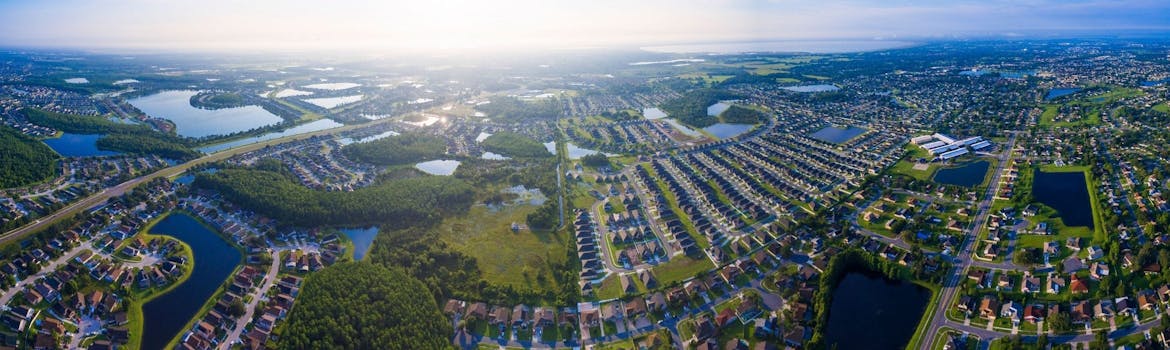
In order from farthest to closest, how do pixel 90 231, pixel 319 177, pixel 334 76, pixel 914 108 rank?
1. pixel 334 76
2. pixel 914 108
3. pixel 319 177
4. pixel 90 231

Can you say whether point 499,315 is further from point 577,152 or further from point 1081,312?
point 577,152

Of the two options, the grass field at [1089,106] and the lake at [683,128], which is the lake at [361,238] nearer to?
the lake at [683,128]

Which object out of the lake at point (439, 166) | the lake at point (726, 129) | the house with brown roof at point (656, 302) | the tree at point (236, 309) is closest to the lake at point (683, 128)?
the lake at point (726, 129)

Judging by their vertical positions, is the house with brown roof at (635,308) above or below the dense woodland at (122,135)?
below

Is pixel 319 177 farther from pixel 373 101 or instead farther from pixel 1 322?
pixel 373 101

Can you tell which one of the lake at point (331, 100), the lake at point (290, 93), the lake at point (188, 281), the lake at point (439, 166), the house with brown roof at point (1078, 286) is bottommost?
the lake at point (188, 281)

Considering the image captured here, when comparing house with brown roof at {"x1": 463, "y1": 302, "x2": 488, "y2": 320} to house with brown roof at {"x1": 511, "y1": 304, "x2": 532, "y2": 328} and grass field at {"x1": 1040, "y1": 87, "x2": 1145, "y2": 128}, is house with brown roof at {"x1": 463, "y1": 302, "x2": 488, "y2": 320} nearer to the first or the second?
house with brown roof at {"x1": 511, "y1": 304, "x2": 532, "y2": 328}

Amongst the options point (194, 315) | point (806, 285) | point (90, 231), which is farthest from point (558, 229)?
point (90, 231)
